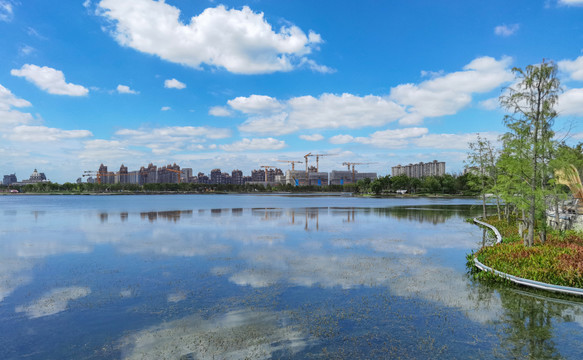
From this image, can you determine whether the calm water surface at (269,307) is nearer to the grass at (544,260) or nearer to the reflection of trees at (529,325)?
the reflection of trees at (529,325)

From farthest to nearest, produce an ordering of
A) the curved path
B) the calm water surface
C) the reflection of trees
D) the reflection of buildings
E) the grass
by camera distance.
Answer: the reflection of buildings < the grass < the curved path < the calm water surface < the reflection of trees

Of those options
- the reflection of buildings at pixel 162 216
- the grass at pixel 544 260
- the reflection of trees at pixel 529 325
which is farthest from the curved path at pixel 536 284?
the reflection of buildings at pixel 162 216

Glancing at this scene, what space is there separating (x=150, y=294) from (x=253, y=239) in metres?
16.2

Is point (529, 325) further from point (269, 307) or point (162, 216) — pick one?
point (162, 216)

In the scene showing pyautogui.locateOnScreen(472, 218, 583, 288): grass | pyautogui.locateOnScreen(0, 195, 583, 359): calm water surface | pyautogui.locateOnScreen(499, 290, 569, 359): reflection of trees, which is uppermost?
pyautogui.locateOnScreen(472, 218, 583, 288): grass

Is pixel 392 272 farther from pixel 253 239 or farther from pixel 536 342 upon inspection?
pixel 253 239

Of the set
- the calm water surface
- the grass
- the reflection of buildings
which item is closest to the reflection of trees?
the calm water surface

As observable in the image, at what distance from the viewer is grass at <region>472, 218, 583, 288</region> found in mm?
17344

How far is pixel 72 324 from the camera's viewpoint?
1292 cm

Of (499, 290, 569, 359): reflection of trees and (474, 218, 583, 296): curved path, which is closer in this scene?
(499, 290, 569, 359): reflection of trees

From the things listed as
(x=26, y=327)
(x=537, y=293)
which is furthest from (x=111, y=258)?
(x=537, y=293)

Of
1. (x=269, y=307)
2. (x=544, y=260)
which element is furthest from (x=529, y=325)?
(x=269, y=307)

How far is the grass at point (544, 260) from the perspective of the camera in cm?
1734

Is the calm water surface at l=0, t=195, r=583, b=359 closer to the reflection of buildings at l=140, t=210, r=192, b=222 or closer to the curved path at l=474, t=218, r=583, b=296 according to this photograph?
the curved path at l=474, t=218, r=583, b=296
